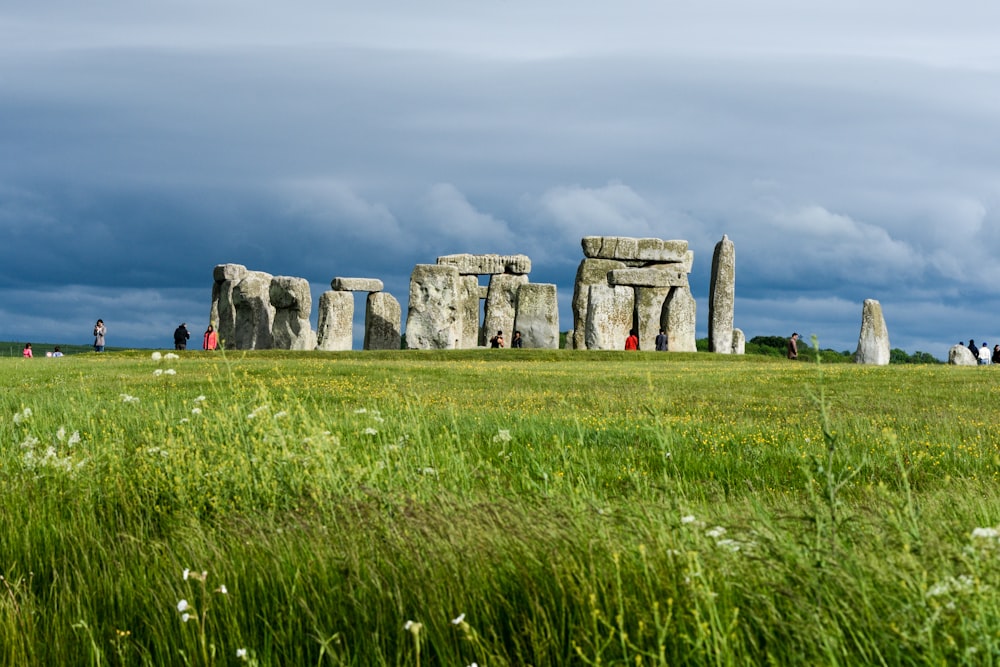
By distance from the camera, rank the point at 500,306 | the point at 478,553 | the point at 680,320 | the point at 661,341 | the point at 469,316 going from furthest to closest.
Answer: the point at 500,306
the point at 469,316
the point at 680,320
the point at 661,341
the point at 478,553

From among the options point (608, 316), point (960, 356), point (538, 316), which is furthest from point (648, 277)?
point (960, 356)

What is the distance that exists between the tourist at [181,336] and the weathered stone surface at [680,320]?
1823 centimetres

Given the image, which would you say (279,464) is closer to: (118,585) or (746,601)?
(118,585)

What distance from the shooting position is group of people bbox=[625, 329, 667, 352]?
34656mm

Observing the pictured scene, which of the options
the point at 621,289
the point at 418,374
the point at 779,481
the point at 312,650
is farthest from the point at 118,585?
the point at 621,289

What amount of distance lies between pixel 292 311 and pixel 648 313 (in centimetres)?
1328

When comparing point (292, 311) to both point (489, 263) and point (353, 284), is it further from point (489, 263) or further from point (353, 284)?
point (489, 263)

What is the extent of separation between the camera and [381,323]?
38969 mm

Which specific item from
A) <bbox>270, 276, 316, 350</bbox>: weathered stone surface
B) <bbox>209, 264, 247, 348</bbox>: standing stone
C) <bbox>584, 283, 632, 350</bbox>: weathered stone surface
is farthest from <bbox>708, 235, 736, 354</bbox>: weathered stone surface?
<bbox>209, 264, 247, 348</bbox>: standing stone

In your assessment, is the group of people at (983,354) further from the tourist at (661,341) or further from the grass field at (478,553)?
the grass field at (478,553)

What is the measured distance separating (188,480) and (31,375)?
48.4 ft

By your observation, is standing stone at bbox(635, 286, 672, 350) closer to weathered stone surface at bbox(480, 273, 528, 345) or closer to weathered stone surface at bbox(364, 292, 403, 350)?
weathered stone surface at bbox(480, 273, 528, 345)

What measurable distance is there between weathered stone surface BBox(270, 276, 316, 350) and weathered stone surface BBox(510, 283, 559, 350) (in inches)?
309

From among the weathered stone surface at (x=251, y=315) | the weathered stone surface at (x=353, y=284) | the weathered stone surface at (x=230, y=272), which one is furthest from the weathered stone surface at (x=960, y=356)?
the weathered stone surface at (x=230, y=272)
